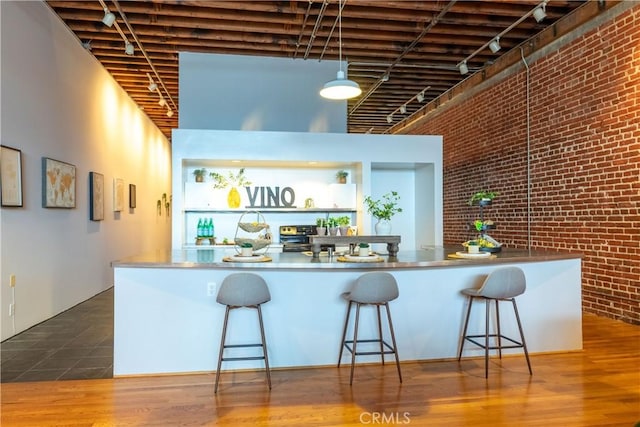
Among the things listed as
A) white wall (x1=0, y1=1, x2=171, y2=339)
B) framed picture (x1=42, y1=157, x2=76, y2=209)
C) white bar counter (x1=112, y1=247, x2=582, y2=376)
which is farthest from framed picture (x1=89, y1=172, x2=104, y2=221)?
white bar counter (x1=112, y1=247, x2=582, y2=376)

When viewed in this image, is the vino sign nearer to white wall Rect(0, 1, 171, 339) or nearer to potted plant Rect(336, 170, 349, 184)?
potted plant Rect(336, 170, 349, 184)

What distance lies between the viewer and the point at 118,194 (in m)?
6.89

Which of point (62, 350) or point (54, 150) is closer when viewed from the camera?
point (62, 350)

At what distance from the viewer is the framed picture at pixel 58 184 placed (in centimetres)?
444

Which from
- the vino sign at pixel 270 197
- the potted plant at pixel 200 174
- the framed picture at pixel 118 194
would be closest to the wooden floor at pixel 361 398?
the vino sign at pixel 270 197

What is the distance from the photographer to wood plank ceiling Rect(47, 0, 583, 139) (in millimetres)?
4586

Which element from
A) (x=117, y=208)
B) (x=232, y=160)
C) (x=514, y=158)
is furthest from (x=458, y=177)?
(x=117, y=208)

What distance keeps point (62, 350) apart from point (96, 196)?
285 centimetres

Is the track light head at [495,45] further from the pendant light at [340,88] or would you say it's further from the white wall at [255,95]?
the pendant light at [340,88]

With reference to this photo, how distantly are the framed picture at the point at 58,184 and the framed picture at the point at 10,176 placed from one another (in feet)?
1.53

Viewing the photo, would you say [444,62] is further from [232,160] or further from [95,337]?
→ [95,337]

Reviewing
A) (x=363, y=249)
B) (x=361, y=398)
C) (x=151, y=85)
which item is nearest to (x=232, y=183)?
(x=151, y=85)

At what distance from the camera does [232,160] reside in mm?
4992

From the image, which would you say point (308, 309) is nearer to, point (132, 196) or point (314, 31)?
point (314, 31)
